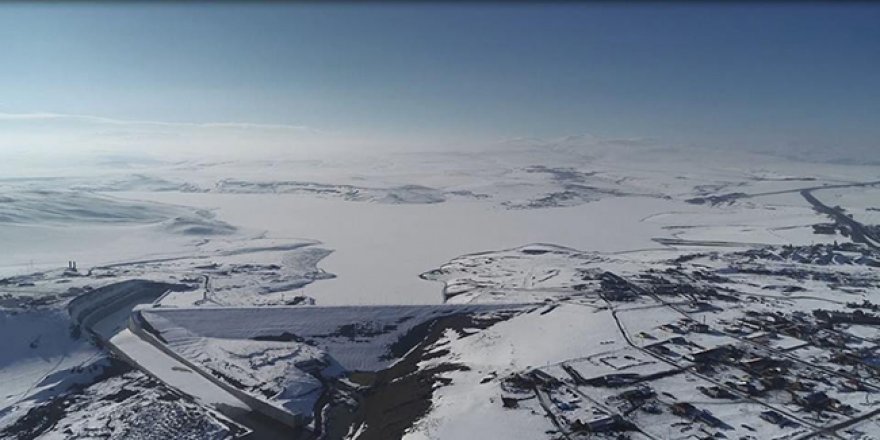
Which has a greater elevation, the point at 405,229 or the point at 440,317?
the point at 405,229

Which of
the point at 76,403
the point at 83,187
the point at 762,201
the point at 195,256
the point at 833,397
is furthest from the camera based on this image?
the point at 83,187

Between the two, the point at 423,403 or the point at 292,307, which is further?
the point at 292,307

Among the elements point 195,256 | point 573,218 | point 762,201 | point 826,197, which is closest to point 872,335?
point 573,218

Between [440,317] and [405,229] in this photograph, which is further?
[405,229]

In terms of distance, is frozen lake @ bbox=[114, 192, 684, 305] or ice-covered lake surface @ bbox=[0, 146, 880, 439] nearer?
ice-covered lake surface @ bbox=[0, 146, 880, 439]

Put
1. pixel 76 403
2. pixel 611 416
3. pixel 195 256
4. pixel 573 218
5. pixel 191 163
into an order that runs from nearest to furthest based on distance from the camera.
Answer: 1. pixel 611 416
2. pixel 76 403
3. pixel 195 256
4. pixel 573 218
5. pixel 191 163

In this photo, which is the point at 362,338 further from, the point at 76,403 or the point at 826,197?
the point at 826,197

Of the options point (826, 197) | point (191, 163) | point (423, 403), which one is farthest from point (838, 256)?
point (191, 163)

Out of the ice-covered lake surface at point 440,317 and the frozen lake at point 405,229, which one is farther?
the frozen lake at point 405,229
